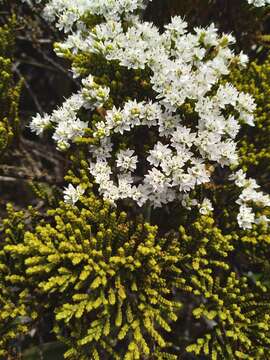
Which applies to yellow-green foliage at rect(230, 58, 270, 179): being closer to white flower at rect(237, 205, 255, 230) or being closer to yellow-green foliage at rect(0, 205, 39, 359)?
white flower at rect(237, 205, 255, 230)

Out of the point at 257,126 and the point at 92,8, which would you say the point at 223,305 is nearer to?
the point at 257,126

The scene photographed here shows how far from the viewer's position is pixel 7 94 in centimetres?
383

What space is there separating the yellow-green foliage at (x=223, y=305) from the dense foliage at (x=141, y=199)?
0.01 meters

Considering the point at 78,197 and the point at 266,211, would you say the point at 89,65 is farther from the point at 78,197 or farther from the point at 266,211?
the point at 266,211

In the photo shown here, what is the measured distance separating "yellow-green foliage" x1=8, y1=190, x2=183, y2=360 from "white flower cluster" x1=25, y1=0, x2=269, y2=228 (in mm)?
241

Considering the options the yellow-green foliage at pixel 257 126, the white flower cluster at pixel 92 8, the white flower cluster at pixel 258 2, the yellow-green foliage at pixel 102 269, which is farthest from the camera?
the white flower cluster at pixel 258 2

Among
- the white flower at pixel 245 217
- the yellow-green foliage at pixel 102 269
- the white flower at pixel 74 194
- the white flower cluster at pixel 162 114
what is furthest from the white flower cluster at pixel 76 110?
the white flower at pixel 245 217

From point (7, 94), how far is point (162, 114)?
1.42 m

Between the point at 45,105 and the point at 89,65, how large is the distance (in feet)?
7.33

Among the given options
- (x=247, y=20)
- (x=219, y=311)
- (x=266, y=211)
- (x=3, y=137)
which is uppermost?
(x=247, y=20)

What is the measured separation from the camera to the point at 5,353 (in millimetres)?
3270

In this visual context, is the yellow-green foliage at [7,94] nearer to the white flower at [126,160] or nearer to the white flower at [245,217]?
the white flower at [126,160]

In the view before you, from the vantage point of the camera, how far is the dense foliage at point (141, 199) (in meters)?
3.10

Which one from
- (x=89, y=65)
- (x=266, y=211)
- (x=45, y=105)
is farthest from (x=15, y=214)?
(x=45, y=105)
